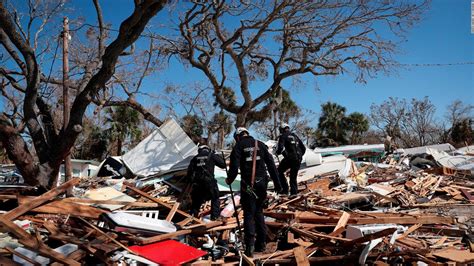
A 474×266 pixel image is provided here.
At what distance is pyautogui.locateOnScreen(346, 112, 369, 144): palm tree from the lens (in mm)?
39562

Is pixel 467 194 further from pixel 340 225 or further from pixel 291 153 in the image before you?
pixel 340 225

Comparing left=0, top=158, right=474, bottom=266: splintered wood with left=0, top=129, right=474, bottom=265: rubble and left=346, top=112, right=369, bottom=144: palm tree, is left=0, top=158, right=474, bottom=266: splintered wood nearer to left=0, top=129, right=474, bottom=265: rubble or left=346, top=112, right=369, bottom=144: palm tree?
left=0, top=129, right=474, bottom=265: rubble

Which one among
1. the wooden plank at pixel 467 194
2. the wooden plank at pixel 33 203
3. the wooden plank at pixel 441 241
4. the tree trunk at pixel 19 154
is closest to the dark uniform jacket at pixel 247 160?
the wooden plank at pixel 33 203

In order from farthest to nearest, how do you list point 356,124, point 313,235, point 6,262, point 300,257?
point 356,124, point 313,235, point 300,257, point 6,262

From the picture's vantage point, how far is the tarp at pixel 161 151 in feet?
39.1

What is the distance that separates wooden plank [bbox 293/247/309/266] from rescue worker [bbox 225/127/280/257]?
69 centimetres

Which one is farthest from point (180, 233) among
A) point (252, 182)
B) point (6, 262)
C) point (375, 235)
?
point (375, 235)

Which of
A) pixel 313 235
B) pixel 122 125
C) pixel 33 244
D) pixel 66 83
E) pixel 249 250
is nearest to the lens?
pixel 33 244

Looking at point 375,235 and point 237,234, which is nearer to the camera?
point 375,235

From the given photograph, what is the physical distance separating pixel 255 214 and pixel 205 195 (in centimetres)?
218

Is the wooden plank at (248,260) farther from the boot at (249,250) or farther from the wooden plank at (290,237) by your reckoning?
the wooden plank at (290,237)

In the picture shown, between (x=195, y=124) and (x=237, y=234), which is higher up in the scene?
(x=195, y=124)

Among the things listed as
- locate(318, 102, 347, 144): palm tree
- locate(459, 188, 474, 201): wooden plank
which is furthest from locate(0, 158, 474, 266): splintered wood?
locate(318, 102, 347, 144): palm tree

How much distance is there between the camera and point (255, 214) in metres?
5.59
